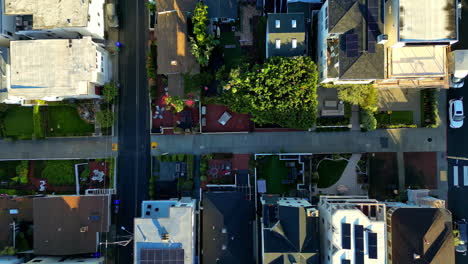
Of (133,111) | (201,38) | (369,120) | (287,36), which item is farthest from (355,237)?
(133,111)

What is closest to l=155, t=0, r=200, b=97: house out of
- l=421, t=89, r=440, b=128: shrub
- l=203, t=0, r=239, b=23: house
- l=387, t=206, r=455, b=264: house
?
l=203, t=0, r=239, b=23: house

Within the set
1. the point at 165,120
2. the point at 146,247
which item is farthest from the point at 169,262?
the point at 165,120

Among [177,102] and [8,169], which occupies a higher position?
[177,102]

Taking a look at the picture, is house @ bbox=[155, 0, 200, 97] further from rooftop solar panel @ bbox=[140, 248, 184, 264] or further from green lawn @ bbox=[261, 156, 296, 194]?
rooftop solar panel @ bbox=[140, 248, 184, 264]

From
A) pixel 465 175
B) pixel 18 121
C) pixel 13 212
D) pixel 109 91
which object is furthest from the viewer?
pixel 18 121

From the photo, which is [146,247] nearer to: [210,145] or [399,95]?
[210,145]

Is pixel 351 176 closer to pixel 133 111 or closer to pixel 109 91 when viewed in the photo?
pixel 133 111
